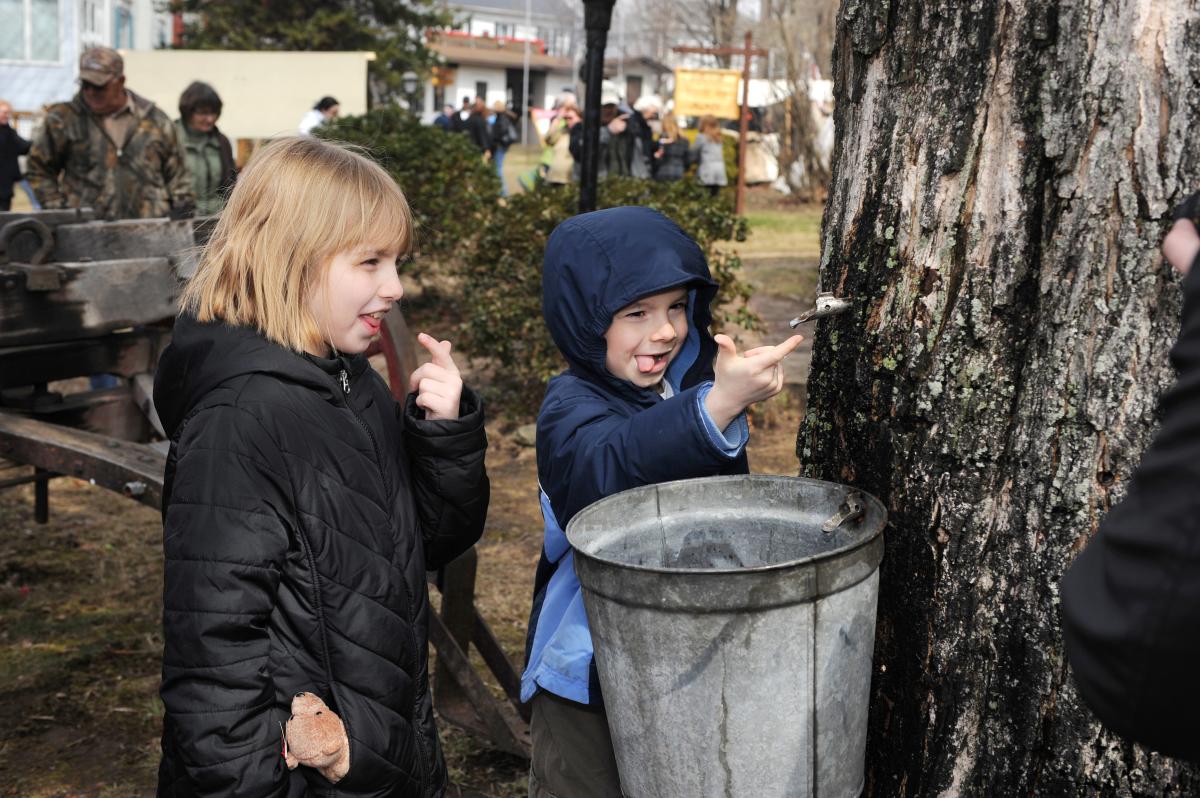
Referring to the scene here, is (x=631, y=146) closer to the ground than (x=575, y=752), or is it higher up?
higher up

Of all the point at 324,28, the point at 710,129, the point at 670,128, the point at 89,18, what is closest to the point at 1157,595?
the point at 670,128

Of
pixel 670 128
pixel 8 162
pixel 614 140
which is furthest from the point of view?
pixel 670 128

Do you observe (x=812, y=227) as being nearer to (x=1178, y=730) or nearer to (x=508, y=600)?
(x=508, y=600)

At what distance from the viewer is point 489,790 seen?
3.37 meters

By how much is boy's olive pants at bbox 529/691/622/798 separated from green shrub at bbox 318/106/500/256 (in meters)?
6.19

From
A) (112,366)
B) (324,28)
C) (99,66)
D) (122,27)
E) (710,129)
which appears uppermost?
(122,27)

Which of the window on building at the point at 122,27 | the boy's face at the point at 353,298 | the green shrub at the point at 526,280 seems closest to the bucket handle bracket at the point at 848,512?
the boy's face at the point at 353,298

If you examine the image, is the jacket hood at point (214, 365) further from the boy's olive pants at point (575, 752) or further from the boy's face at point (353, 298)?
the boy's olive pants at point (575, 752)

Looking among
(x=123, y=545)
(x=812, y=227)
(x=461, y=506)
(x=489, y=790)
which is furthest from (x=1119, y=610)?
(x=812, y=227)

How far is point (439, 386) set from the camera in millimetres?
2156

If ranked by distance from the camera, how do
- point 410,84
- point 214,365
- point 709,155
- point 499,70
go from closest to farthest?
point 214,365 < point 709,155 < point 410,84 < point 499,70

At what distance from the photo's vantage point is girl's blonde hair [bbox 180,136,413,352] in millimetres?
2010

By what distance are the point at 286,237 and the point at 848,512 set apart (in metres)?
1.01

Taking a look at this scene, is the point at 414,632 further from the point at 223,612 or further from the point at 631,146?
the point at 631,146
